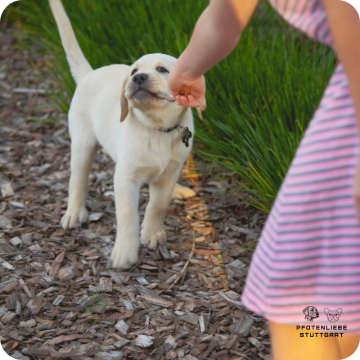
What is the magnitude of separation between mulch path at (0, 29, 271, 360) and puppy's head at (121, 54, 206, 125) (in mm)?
742

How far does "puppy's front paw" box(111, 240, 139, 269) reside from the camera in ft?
7.57

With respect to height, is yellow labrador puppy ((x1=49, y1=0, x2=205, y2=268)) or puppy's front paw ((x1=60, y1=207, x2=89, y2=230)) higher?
yellow labrador puppy ((x1=49, y1=0, x2=205, y2=268))

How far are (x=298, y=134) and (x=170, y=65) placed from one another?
71cm

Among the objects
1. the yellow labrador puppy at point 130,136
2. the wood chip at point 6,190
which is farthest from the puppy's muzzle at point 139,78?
the wood chip at point 6,190

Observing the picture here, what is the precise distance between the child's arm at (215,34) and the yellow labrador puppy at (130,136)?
635 millimetres

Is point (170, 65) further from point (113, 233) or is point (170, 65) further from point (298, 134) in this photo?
point (113, 233)

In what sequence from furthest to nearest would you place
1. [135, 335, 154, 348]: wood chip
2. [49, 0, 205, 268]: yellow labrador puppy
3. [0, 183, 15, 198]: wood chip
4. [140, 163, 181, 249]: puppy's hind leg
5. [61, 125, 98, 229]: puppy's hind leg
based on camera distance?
1. [0, 183, 15, 198]: wood chip
2. [61, 125, 98, 229]: puppy's hind leg
3. [140, 163, 181, 249]: puppy's hind leg
4. [49, 0, 205, 268]: yellow labrador puppy
5. [135, 335, 154, 348]: wood chip

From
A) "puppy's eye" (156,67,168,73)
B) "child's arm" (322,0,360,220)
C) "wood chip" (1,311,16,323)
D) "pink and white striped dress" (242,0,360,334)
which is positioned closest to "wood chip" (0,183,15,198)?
"wood chip" (1,311,16,323)

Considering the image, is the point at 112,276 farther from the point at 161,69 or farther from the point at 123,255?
the point at 161,69

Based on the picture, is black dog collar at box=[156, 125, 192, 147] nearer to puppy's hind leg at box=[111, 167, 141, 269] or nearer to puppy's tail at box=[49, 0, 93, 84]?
puppy's hind leg at box=[111, 167, 141, 269]

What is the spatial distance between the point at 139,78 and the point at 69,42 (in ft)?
2.72

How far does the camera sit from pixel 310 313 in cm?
116

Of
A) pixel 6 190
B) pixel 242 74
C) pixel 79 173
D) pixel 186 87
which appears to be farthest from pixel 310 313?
pixel 6 190

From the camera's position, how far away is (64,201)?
2.97 m
